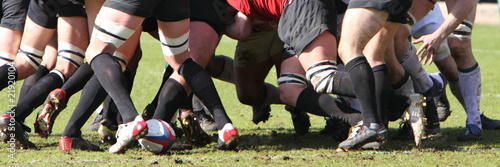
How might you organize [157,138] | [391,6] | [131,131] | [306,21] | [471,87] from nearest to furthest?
1. [131,131]
2. [157,138]
3. [391,6]
4. [306,21]
5. [471,87]

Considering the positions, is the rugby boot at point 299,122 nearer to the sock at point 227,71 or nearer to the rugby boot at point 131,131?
the sock at point 227,71

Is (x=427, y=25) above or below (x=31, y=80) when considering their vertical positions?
below

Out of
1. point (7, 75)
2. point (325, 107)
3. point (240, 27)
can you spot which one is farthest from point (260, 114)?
point (7, 75)

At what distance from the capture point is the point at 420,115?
488cm

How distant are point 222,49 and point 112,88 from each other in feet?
29.0

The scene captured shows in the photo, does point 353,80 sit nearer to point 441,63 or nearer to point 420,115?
point 420,115

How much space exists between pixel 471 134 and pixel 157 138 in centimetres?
233

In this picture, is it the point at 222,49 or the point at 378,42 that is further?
the point at 222,49

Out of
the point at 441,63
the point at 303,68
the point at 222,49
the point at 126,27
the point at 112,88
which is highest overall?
the point at 126,27

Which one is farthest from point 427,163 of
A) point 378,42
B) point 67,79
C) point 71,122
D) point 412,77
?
point 67,79

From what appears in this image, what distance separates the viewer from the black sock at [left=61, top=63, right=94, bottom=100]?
5.25 m

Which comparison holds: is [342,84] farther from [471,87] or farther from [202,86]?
[471,87]

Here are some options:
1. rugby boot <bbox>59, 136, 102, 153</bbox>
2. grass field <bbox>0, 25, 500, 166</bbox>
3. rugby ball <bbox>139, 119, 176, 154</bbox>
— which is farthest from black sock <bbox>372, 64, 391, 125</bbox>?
rugby boot <bbox>59, 136, 102, 153</bbox>

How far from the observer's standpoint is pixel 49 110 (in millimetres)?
5176
